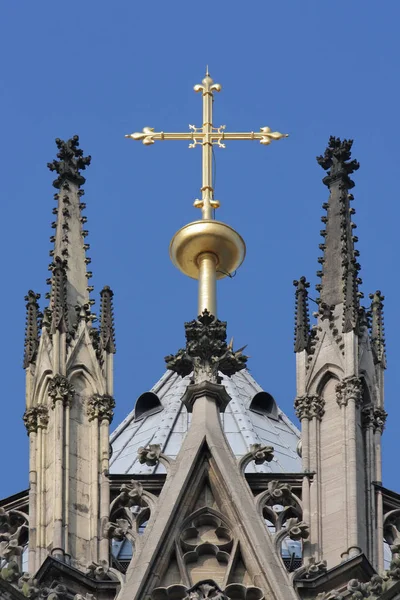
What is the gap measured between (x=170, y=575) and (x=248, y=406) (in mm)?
11902

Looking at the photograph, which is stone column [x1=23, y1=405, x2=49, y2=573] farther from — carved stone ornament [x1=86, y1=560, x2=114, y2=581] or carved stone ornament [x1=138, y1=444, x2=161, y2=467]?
carved stone ornament [x1=138, y1=444, x2=161, y2=467]

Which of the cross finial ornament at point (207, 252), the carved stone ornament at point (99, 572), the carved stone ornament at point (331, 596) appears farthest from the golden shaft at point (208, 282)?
the carved stone ornament at point (331, 596)

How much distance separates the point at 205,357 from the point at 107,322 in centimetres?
160

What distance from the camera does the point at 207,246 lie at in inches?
1997

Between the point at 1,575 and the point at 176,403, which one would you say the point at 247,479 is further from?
the point at 176,403

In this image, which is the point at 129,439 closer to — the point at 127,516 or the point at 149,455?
the point at 149,455

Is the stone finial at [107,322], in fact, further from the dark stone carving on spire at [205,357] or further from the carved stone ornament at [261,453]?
the carved stone ornament at [261,453]

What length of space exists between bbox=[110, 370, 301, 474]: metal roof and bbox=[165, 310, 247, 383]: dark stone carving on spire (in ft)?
20.5

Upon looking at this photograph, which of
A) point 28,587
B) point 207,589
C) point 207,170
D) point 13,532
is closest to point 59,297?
point 207,170

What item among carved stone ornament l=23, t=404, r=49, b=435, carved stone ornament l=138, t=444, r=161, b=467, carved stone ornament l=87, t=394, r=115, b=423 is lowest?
carved stone ornament l=138, t=444, r=161, b=467

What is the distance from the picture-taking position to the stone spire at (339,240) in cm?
4947

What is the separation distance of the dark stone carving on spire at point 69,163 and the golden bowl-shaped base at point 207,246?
172 cm

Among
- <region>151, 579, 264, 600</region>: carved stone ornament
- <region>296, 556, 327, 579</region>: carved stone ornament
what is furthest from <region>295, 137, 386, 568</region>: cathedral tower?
<region>151, 579, 264, 600</region>: carved stone ornament

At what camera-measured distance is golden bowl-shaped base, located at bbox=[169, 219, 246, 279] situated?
50.6 metres
